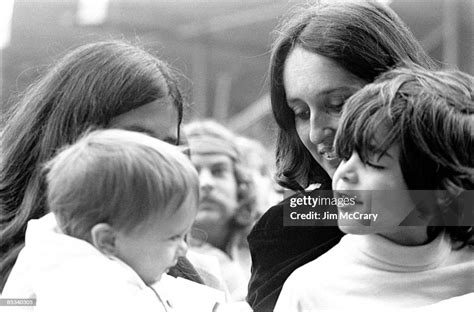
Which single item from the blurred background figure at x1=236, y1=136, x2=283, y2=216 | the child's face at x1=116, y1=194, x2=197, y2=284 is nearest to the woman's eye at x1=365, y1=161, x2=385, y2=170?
the child's face at x1=116, y1=194, x2=197, y2=284

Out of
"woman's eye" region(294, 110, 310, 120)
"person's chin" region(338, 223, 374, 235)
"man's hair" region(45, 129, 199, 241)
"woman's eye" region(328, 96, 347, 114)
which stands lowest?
"person's chin" region(338, 223, 374, 235)

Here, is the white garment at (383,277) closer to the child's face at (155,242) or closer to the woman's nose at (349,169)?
the woman's nose at (349,169)

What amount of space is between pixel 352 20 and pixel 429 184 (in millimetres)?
298

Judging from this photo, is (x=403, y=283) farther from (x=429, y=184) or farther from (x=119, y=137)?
(x=119, y=137)

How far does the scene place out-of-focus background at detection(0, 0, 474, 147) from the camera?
1297mm

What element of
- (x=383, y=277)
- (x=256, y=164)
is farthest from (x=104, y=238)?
(x=256, y=164)

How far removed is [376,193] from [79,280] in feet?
1.27

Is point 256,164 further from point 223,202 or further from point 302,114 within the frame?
point 302,114

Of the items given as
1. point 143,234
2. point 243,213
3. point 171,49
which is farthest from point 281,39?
point 243,213

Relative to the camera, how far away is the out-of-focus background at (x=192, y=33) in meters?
1.30

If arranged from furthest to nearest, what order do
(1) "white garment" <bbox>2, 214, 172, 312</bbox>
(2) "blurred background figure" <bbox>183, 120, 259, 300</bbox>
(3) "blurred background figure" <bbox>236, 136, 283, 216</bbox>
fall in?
1. (3) "blurred background figure" <bbox>236, 136, 283, 216</bbox>
2. (2) "blurred background figure" <bbox>183, 120, 259, 300</bbox>
3. (1) "white garment" <bbox>2, 214, 172, 312</bbox>

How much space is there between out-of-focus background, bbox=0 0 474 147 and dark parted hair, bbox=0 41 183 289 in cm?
10

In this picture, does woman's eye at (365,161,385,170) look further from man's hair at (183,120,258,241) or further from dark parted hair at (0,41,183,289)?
man's hair at (183,120,258,241)

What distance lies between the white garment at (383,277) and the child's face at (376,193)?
2 centimetres
